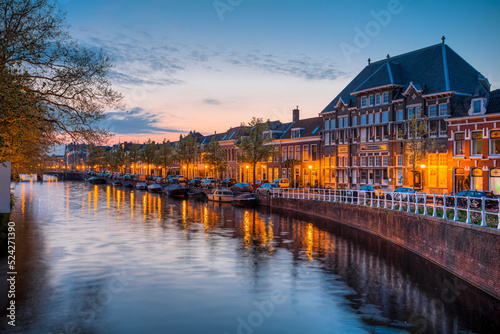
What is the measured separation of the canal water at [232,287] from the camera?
599 inches

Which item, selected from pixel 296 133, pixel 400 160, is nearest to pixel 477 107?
pixel 400 160

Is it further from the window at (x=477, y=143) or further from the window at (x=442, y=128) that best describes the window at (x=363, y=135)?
the window at (x=477, y=143)

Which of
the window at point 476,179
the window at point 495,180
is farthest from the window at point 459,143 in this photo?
the window at point 495,180

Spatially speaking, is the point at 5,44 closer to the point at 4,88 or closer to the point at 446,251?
the point at 4,88

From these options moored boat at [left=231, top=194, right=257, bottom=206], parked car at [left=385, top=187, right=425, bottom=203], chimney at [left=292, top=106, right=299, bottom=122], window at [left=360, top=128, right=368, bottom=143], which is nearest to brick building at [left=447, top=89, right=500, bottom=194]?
parked car at [left=385, top=187, right=425, bottom=203]

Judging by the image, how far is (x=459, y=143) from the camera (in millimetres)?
44969

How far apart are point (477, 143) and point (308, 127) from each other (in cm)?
3570

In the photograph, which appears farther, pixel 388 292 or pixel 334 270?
pixel 334 270

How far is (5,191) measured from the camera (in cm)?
2206

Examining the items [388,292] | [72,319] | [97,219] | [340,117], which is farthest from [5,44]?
[340,117]

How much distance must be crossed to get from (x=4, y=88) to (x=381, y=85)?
48.8m

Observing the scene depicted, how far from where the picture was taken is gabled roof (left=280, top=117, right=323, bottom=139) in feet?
241

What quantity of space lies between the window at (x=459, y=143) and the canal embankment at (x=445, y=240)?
15033 mm

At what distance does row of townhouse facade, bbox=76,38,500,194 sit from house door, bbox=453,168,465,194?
0.10 meters
